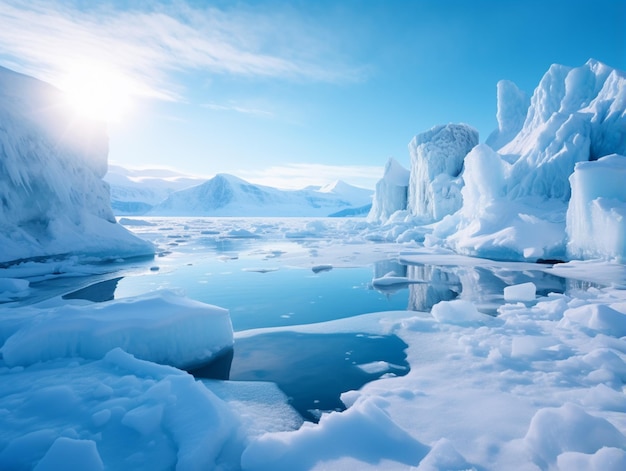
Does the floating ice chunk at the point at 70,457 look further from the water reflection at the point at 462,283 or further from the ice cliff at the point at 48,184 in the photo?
the ice cliff at the point at 48,184

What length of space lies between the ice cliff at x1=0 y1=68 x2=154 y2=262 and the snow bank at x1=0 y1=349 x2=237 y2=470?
46.6 ft

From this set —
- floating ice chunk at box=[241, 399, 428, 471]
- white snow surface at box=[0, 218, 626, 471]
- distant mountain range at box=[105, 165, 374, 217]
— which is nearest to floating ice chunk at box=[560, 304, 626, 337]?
white snow surface at box=[0, 218, 626, 471]

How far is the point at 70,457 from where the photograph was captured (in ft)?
6.72

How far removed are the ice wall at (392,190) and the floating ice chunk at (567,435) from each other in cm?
3915

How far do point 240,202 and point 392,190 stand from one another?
122209mm

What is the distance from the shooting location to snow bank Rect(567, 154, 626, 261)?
37.2 ft

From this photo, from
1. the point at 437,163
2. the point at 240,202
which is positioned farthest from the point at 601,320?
the point at 240,202

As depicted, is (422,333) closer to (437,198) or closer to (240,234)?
(437,198)

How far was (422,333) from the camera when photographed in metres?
5.64

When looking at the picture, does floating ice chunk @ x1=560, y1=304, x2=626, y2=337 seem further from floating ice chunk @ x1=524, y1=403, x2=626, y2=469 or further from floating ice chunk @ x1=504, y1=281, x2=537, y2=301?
floating ice chunk @ x1=524, y1=403, x2=626, y2=469

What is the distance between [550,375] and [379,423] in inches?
92.3

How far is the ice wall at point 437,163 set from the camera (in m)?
29.8

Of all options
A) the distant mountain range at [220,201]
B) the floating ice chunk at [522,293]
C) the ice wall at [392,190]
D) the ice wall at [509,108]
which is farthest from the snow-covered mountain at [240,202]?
the floating ice chunk at [522,293]

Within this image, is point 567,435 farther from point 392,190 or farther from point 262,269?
point 392,190
